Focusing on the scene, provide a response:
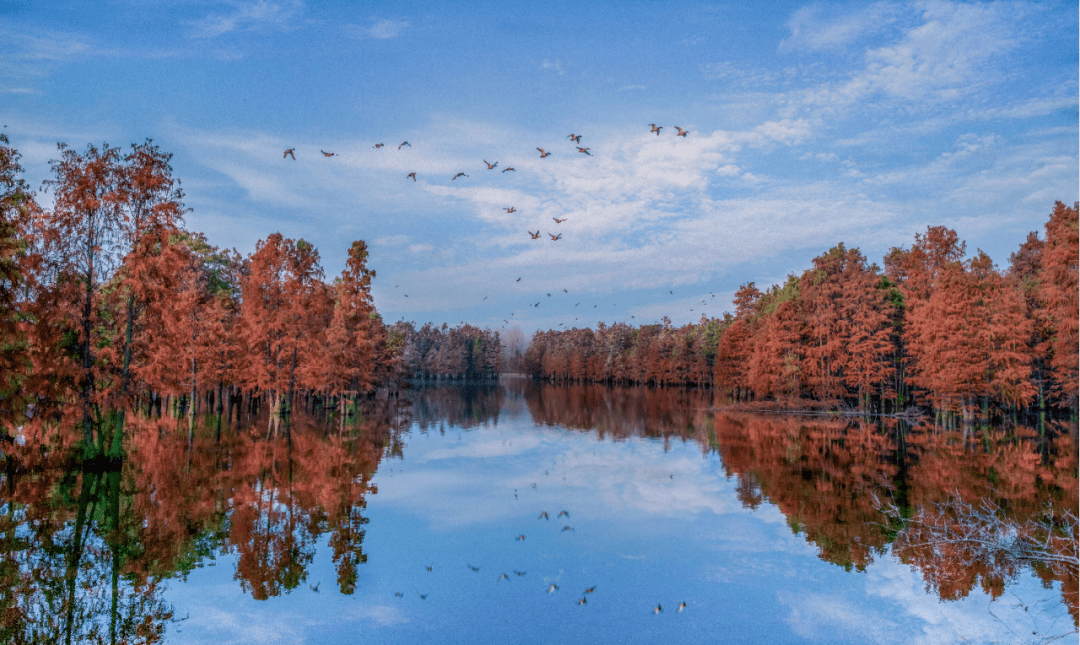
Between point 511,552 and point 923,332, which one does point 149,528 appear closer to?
point 511,552

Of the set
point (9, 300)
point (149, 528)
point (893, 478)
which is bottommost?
point (893, 478)

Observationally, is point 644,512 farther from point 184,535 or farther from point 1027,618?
point 184,535

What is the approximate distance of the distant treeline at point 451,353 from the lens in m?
170

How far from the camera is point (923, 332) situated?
4759cm

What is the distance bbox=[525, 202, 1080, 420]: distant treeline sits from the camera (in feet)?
136

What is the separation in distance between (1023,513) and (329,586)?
2000cm

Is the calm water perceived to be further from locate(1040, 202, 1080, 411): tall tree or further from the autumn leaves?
locate(1040, 202, 1080, 411): tall tree

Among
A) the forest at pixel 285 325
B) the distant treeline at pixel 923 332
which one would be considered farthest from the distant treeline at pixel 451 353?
the distant treeline at pixel 923 332

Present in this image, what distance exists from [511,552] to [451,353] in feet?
517

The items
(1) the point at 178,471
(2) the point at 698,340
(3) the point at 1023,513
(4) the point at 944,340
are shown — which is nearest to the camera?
(3) the point at 1023,513

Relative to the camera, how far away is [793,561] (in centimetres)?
1471

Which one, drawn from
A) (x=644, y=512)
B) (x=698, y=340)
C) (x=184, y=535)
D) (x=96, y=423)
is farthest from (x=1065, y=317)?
(x=698, y=340)

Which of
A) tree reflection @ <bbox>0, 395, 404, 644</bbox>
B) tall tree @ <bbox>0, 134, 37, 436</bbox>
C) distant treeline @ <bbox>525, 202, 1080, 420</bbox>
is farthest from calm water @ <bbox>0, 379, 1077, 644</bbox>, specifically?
distant treeline @ <bbox>525, 202, 1080, 420</bbox>

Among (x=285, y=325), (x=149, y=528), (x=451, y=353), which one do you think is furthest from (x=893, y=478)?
(x=451, y=353)
